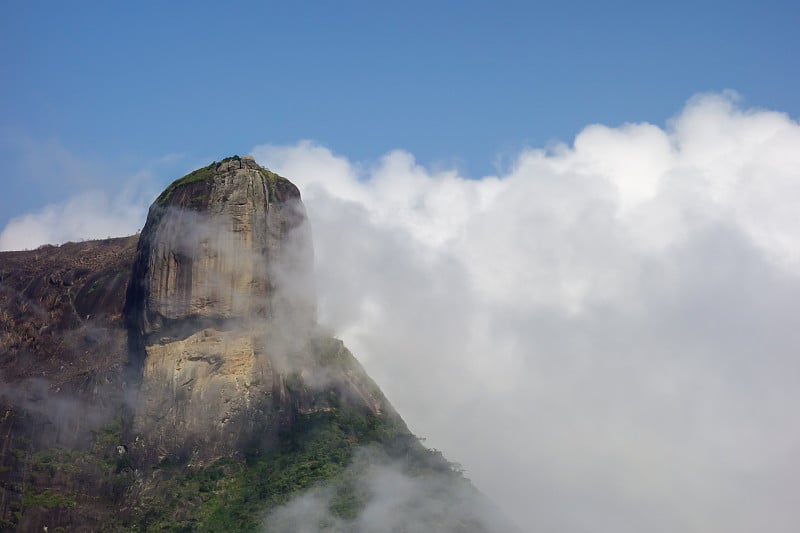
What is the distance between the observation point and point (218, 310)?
99812mm

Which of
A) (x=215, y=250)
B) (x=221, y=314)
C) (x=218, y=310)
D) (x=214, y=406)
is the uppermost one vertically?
(x=215, y=250)

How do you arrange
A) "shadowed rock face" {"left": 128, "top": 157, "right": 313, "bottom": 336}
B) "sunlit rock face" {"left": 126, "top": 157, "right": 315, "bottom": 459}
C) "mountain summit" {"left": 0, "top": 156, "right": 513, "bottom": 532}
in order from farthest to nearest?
"shadowed rock face" {"left": 128, "top": 157, "right": 313, "bottom": 336} < "sunlit rock face" {"left": 126, "top": 157, "right": 315, "bottom": 459} < "mountain summit" {"left": 0, "top": 156, "right": 513, "bottom": 532}

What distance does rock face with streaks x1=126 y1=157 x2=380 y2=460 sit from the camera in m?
96.3

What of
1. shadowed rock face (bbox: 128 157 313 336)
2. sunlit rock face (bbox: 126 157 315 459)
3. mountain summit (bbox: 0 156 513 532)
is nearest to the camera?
mountain summit (bbox: 0 156 513 532)

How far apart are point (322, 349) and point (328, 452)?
14906mm

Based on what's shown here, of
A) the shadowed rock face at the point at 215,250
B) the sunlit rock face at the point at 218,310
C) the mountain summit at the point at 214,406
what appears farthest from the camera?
the shadowed rock face at the point at 215,250

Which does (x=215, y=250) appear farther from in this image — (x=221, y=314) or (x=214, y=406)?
(x=214, y=406)

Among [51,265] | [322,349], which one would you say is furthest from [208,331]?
[51,265]

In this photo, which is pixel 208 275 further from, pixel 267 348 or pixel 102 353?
pixel 102 353

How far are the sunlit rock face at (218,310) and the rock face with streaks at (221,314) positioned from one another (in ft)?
0.33

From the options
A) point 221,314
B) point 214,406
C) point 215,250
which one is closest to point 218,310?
point 221,314

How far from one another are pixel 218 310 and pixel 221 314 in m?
0.51

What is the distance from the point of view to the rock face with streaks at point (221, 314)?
316 ft

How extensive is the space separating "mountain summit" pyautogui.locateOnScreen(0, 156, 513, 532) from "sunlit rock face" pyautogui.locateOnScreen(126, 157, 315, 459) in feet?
0.46
